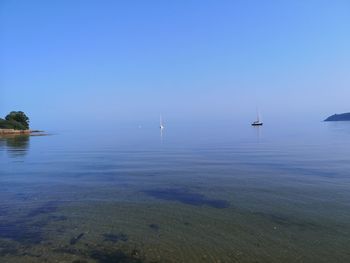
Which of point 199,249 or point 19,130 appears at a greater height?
point 19,130

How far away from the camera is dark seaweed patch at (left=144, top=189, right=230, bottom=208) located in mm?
18422

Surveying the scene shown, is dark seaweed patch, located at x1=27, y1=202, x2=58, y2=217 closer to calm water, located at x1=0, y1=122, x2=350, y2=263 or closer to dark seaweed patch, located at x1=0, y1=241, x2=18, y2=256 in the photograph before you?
calm water, located at x1=0, y1=122, x2=350, y2=263

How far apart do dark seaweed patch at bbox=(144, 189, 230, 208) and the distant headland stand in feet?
369

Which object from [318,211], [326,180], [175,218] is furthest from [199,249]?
[326,180]

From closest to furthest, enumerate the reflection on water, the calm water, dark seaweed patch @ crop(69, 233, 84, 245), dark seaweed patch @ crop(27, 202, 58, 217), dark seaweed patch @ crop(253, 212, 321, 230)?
the calm water < dark seaweed patch @ crop(69, 233, 84, 245) < dark seaweed patch @ crop(253, 212, 321, 230) < dark seaweed patch @ crop(27, 202, 58, 217) < the reflection on water

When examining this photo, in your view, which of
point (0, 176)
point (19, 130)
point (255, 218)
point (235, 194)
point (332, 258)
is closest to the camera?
point (332, 258)

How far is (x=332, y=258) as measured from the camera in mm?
11297

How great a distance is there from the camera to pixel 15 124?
5477 inches

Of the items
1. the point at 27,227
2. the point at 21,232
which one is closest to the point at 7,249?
the point at 21,232

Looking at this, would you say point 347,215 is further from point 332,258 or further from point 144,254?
point 144,254

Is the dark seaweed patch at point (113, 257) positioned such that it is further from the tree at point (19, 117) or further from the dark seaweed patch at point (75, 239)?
the tree at point (19, 117)

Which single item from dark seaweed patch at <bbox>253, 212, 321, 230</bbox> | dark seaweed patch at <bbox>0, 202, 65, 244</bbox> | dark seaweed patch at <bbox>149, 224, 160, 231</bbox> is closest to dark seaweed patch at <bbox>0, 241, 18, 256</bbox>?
dark seaweed patch at <bbox>0, 202, 65, 244</bbox>

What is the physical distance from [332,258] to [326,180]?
1424 cm

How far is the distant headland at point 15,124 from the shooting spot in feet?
421
